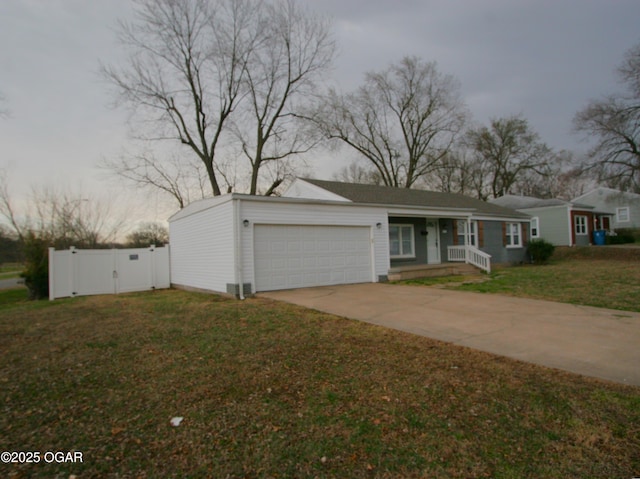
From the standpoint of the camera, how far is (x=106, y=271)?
1424 cm

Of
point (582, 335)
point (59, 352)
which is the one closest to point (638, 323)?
point (582, 335)

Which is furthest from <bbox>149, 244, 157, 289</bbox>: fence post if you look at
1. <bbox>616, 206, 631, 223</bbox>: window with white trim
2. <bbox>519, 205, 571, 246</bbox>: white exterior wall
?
<bbox>616, 206, 631, 223</bbox>: window with white trim

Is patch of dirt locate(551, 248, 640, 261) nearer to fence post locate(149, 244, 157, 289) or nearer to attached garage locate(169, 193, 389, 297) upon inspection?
attached garage locate(169, 193, 389, 297)

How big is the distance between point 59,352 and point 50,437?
A: 2906 millimetres

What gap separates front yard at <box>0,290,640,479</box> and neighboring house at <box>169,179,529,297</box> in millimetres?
5346

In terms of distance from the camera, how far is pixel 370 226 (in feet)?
43.1

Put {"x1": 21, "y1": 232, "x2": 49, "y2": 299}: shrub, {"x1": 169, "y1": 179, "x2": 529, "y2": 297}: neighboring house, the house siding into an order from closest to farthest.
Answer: {"x1": 169, "y1": 179, "x2": 529, "y2": 297}: neighboring house < {"x1": 21, "y1": 232, "x2": 49, "y2": 299}: shrub < the house siding

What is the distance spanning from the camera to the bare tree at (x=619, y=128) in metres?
23.5

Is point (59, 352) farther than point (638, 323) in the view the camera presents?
No

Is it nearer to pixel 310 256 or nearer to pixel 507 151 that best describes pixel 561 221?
pixel 507 151

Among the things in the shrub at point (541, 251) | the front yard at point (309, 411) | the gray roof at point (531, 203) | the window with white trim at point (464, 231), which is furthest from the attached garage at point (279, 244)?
the gray roof at point (531, 203)

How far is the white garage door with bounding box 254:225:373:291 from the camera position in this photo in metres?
10.8

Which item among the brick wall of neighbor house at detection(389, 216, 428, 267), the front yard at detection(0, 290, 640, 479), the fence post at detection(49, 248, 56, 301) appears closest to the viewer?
the front yard at detection(0, 290, 640, 479)

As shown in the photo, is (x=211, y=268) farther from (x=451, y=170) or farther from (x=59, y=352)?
(x=451, y=170)
